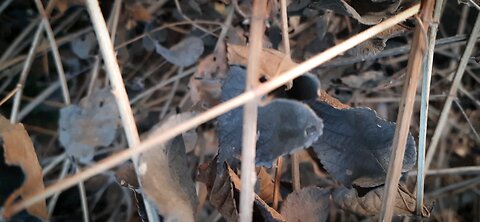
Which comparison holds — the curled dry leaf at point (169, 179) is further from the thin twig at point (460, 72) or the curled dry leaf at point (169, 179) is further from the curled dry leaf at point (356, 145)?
the thin twig at point (460, 72)

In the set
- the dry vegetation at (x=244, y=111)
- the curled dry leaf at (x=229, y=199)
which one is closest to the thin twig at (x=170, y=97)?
the dry vegetation at (x=244, y=111)

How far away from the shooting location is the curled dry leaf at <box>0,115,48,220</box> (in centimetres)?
41

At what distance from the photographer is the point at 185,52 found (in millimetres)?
698

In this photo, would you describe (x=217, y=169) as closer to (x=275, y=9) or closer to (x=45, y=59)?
(x=275, y=9)

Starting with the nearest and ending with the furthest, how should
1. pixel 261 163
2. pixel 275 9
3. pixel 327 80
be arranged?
1. pixel 261 163
2. pixel 275 9
3. pixel 327 80

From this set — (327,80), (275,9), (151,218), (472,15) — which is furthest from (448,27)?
(151,218)

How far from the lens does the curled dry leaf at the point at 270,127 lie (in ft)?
1.22

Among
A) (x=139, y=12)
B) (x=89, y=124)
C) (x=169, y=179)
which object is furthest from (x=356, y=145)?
(x=139, y=12)

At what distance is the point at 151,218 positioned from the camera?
44 cm

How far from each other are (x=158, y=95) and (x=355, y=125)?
1.46ft

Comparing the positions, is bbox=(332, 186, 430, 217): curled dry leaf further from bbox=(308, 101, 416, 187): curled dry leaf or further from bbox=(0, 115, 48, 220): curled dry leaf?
Result: bbox=(0, 115, 48, 220): curled dry leaf

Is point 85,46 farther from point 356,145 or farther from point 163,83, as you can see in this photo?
point 356,145

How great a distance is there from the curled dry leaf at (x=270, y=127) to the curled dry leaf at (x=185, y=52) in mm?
274

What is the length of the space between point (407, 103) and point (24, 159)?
0.37 metres
